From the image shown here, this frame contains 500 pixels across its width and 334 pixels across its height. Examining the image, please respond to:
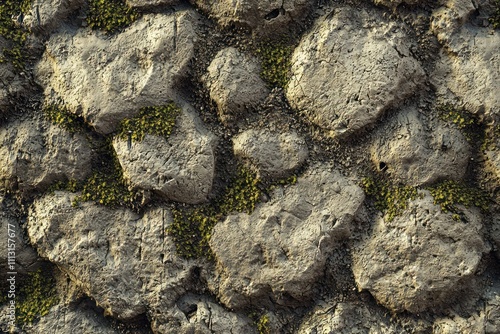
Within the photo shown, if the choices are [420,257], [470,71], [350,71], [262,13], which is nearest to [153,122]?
[262,13]

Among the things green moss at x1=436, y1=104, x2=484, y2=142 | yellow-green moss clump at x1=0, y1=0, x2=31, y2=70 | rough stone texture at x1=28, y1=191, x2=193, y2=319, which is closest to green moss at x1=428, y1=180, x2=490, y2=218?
green moss at x1=436, y1=104, x2=484, y2=142

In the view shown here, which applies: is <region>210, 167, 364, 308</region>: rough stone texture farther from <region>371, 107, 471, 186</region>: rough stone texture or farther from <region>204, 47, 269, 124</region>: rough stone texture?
<region>204, 47, 269, 124</region>: rough stone texture

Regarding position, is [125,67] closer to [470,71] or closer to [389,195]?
[389,195]

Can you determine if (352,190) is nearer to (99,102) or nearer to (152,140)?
(152,140)

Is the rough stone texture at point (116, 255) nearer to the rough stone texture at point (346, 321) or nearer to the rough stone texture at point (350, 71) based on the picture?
the rough stone texture at point (346, 321)

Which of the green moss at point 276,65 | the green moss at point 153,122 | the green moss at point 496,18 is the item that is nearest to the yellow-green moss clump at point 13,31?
the green moss at point 153,122

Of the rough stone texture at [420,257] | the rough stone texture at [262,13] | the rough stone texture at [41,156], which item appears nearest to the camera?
the rough stone texture at [420,257]

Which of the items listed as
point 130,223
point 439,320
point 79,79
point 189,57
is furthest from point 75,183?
point 439,320
